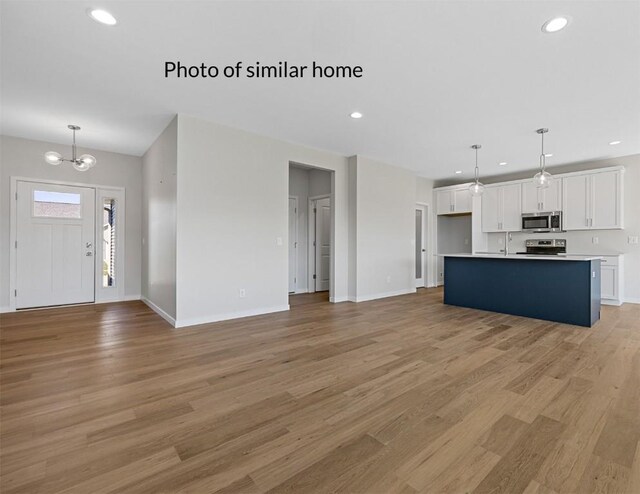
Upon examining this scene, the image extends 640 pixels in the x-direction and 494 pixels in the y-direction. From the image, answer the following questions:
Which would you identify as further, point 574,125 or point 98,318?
point 98,318

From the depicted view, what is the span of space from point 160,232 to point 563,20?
5152 mm

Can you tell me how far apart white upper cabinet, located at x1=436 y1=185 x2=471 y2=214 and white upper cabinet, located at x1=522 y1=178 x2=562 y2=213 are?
1.16 m

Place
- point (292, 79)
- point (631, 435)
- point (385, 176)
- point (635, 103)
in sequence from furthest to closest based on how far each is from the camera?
point (385, 176)
point (635, 103)
point (292, 79)
point (631, 435)

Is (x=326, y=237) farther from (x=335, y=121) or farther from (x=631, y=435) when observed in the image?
(x=631, y=435)

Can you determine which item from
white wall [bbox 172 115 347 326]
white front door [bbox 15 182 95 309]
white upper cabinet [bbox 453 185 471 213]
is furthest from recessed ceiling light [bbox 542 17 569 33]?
white front door [bbox 15 182 95 309]

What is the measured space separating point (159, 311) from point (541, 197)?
767cm

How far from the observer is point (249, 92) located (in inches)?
134

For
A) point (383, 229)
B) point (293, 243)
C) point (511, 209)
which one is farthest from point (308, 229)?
point (511, 209)

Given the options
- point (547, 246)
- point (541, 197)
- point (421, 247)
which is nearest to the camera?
point (541, 197)

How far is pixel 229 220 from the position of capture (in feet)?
14.7

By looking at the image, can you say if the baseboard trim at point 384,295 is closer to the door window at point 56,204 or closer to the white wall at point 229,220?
the white wall at point 229,220

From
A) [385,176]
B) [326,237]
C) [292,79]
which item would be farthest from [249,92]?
[326,237]

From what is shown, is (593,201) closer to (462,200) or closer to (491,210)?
(491,210)

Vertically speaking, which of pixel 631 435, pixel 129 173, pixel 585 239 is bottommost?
pixel 631 435
